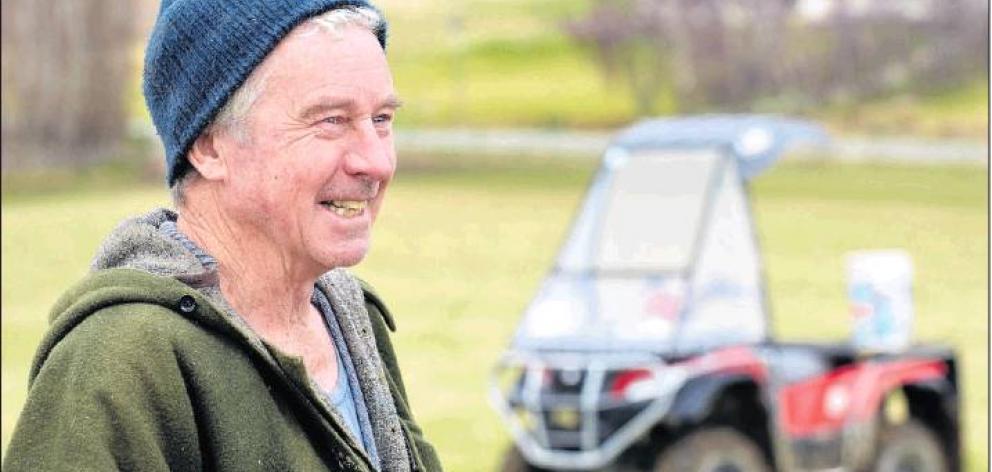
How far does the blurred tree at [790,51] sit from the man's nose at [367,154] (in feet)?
Result: 92.2

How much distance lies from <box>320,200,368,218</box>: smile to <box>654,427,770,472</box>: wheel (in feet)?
15.7

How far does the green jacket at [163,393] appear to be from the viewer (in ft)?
5.29

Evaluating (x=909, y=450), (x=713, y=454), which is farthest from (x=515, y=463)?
(x=909, y=450)

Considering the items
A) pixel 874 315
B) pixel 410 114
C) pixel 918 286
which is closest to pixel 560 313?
pixel 874 315

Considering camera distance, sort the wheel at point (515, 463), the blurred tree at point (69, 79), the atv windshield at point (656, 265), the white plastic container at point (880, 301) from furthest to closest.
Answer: the blurred tree at point (69, 79) < the white plastic container at point (880, 301) < the atv windshield at point (656, 265) < the wheel at point (515, 463)

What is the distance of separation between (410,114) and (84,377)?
1277 inches

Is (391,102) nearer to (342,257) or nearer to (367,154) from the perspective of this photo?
(367,154)

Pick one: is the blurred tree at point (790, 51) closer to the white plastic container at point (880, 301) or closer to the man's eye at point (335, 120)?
the white plastic container at point (880, 301)

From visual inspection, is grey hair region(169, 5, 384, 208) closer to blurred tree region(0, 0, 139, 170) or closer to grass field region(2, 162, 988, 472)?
grass field region(2, 162, 988, 472)

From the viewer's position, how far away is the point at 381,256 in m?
18.3

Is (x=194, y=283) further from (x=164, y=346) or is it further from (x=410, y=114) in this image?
(x=410, y=114)

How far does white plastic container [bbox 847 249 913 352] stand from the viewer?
7453mm

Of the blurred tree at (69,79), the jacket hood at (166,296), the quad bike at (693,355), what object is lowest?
the quad bike at (693,355)

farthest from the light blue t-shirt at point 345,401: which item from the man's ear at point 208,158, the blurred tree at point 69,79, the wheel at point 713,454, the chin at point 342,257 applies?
the blurred tree at point 69,79
